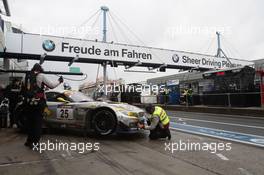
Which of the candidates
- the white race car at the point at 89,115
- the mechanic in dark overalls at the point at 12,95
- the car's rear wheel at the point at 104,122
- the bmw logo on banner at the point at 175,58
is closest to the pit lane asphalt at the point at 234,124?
the white race car at the point at 89,115

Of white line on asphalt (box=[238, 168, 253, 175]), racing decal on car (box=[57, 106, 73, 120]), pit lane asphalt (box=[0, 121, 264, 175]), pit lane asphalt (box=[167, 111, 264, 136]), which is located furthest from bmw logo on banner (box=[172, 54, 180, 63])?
white line on asphalt (box=[238, 168, 253, 175])

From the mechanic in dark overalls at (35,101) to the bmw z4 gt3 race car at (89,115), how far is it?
1172 mm

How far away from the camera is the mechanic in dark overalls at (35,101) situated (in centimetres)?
500

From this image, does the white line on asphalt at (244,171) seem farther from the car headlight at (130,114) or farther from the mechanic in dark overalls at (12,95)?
the mechanic in dark overalls at (12,95)

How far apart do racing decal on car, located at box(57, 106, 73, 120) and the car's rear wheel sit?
2.37 ft

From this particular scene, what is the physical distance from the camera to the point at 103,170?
11.9 ft

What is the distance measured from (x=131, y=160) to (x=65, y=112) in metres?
2.85

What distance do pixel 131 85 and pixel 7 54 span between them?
11.4m

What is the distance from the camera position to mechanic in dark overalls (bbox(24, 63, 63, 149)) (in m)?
5.00

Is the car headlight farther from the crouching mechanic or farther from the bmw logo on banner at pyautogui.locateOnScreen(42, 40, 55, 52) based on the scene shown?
the bmw logo on banner at pyautogui.locateOnScreen(42, 40, 55, 52)

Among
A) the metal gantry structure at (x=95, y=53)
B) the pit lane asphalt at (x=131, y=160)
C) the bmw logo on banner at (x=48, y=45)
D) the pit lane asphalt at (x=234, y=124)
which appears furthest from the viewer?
the bmw logo on banner at (x=48, y=45)

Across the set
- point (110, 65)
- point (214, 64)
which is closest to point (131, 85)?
point (110, 65)

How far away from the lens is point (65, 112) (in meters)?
6.31

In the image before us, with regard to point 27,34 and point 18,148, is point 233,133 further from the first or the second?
point 27,34
